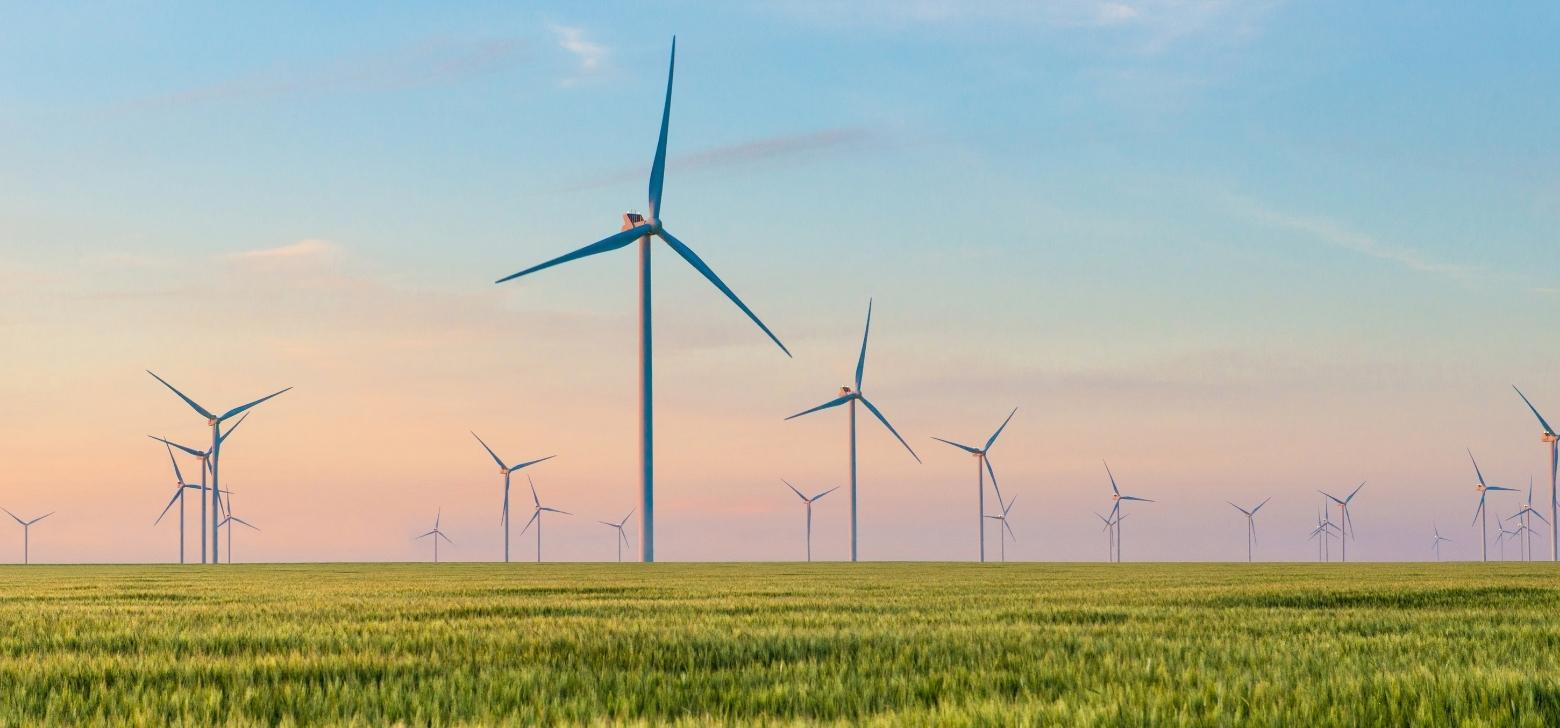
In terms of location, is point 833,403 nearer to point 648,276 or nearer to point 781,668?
point 648,276

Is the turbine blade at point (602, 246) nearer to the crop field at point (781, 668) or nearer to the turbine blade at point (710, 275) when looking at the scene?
the turbine blade at point (710, 275)

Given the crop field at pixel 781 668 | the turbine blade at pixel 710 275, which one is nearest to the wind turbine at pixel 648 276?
the turbine blade at pixel 710 275

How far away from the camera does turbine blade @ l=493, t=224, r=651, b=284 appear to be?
2933 inches

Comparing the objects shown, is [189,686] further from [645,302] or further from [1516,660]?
[645,302]

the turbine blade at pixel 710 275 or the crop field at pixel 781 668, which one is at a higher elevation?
the turbine blade at pixel 710 275

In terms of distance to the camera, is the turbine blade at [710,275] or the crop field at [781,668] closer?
the crop field at [781,668]

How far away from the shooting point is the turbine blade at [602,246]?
74500 millimetres

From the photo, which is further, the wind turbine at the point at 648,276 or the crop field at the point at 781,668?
the wind turbine at the point at 648,276

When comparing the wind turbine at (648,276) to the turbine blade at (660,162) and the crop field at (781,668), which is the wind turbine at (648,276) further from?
the crop field at (781,668)

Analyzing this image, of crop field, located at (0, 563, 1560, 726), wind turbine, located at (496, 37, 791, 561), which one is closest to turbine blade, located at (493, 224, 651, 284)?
wind turbine, located at (496, 37, 791, 561)

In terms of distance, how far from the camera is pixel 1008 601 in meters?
23.2

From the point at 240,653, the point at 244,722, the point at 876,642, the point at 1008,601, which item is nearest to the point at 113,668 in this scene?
the point at 240,653

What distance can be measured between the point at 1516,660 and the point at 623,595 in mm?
18367

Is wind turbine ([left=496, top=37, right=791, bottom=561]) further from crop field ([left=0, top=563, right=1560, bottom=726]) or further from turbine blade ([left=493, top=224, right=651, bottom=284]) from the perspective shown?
crop field ([left=0, top=563, right=1560, bottom=726])
